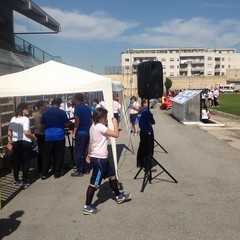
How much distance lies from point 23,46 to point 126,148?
1251 cm

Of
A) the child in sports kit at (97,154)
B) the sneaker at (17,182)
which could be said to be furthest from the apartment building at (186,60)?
the child in sports kit at (97,154)

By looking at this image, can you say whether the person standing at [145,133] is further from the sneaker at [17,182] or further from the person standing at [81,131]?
the sneaker at [17,182]

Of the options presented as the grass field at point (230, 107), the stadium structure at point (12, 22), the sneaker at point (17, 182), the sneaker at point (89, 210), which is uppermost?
the stadium structure at point (12, 22)

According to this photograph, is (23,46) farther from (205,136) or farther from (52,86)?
(52,86)

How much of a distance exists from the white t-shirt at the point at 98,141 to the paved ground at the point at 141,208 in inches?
39.3

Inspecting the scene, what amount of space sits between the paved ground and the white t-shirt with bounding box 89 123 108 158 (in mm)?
997

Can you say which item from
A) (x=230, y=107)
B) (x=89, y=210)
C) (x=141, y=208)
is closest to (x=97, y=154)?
(x=89, y=210)

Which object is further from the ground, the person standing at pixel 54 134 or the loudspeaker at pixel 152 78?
the loudspeaker at pixel 152 78

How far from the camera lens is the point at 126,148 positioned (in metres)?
13.1

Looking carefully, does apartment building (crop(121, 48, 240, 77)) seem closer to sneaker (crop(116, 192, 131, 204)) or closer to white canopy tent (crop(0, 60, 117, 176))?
white canopy tent (crop(0, 60, 117, 176))

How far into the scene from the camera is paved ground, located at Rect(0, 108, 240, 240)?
5.43 meters

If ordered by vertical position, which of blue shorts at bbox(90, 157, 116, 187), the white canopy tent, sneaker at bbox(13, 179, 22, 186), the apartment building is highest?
the apartment building

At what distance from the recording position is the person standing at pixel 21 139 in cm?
801

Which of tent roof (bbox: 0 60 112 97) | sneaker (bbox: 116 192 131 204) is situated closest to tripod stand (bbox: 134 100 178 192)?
sneaker (bbox: 116 192 131 204)
